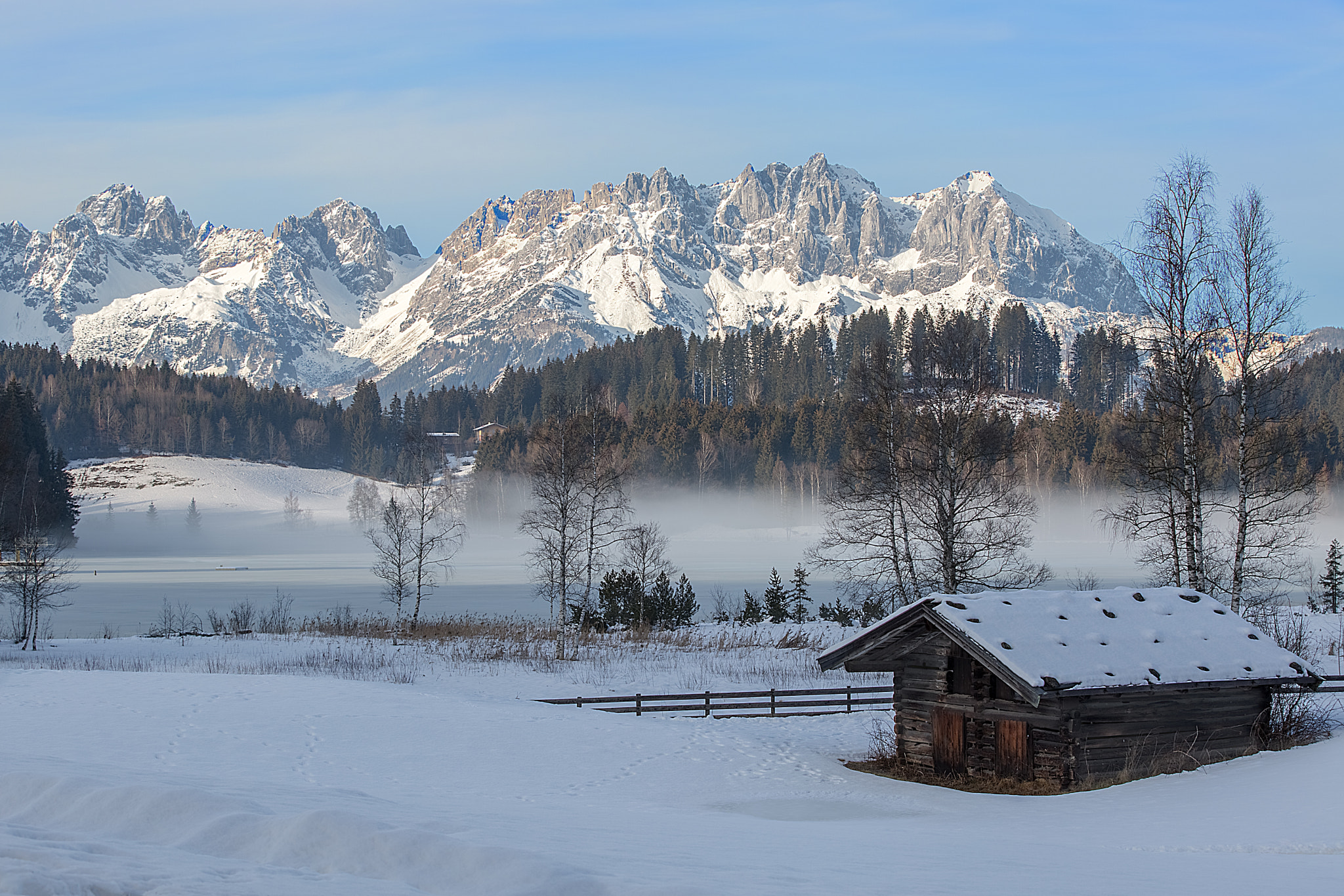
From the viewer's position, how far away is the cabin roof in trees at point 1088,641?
16031 millimetres

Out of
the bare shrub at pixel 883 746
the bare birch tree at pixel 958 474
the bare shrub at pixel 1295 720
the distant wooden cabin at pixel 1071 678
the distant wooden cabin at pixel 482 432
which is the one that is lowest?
the bare shrub at pixel 883 746

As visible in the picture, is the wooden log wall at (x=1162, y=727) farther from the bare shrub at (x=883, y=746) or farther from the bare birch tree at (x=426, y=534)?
the bare birch tree at (x=426, y=534)

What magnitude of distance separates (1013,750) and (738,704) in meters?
7.47

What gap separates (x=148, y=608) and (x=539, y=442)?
84.4 ft

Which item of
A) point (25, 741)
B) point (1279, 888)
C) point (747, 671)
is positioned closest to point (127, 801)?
point (1279, 888)

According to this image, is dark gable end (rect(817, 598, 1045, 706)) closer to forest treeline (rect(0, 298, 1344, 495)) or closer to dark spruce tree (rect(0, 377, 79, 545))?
dark spruce tree (rect(0, 377, 79, 545))

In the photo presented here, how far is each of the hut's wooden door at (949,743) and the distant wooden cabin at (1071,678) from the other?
19mm

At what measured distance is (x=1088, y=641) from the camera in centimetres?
1694

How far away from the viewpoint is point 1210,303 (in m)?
22.2

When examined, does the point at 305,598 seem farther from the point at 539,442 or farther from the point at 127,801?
the point at 127,801

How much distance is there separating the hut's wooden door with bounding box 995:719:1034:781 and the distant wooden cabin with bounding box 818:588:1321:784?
2 cm

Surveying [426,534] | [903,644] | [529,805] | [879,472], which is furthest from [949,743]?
[426,534]

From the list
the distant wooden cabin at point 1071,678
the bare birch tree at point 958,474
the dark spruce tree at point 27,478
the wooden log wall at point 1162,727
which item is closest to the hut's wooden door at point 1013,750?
the distant wooden cabin at point 1071,678

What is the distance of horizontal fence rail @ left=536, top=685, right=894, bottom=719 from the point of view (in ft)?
73.7
